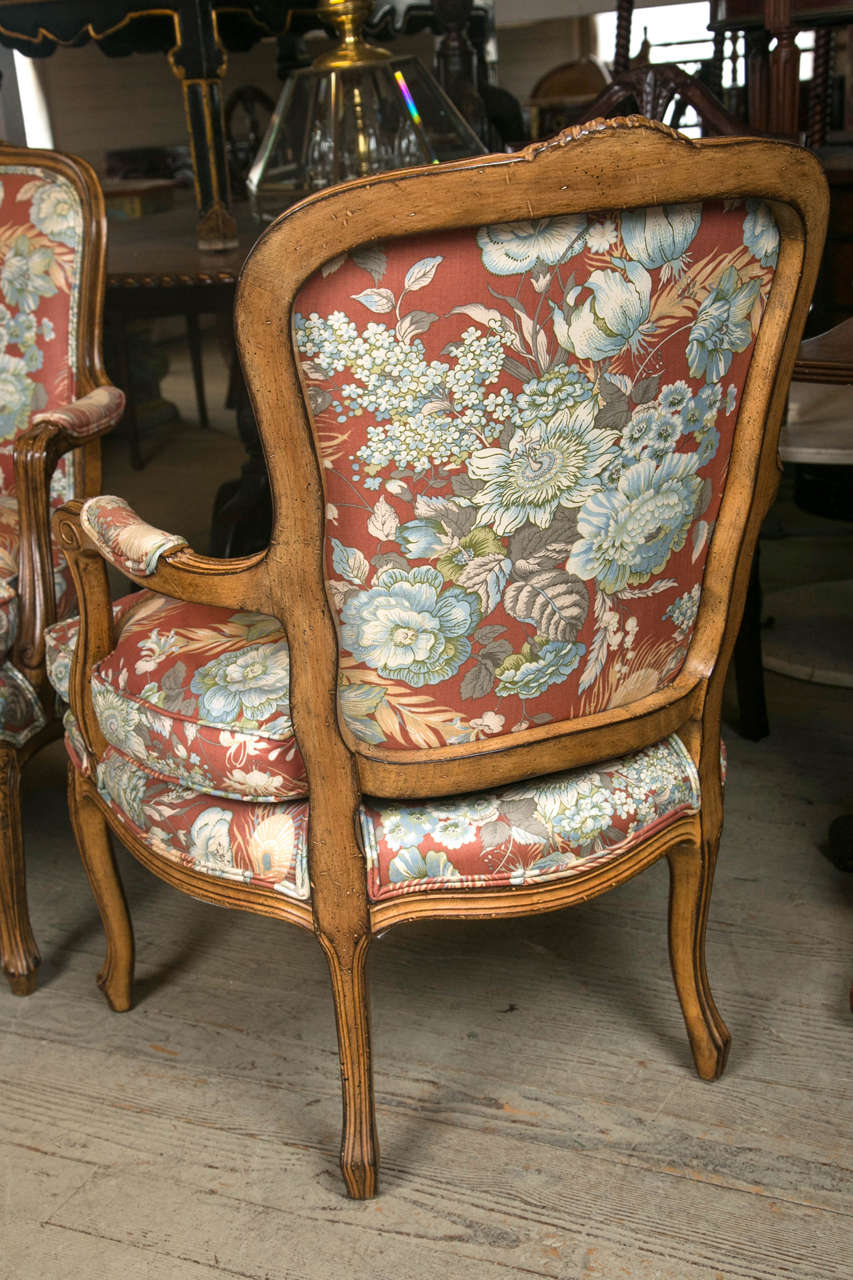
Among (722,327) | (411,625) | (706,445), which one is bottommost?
(411,625)

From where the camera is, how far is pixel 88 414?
171 cm

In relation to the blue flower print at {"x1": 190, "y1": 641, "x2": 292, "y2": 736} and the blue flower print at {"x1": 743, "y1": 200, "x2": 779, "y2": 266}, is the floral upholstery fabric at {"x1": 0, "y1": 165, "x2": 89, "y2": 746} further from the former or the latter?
the blue flower print at {"x1": 743, "y1": 200, "x2": 779, "y2": 266}

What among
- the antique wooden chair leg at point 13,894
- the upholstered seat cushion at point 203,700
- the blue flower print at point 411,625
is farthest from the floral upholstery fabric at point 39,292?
the blue flower print at point 411,625

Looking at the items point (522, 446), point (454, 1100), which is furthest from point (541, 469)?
point (454, 1100)

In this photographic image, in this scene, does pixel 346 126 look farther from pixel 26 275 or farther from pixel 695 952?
pixel 695 952

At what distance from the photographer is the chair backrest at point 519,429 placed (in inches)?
36.8

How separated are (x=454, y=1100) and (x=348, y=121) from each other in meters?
1.66

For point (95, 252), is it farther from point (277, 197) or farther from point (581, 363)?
point (581, 363)

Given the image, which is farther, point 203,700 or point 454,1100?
point 454,1100

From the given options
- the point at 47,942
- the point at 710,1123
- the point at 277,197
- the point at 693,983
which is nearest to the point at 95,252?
the point at 277,197

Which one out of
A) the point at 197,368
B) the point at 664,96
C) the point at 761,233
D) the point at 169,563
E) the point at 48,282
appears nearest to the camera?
the point at 761,233

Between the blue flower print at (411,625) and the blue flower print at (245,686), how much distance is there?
0.13 m

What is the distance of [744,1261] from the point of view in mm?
1182

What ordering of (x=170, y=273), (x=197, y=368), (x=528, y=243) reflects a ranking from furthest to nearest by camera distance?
A: (x=197, y=368) < (x=170, y=273) < (x=528, y=243)
